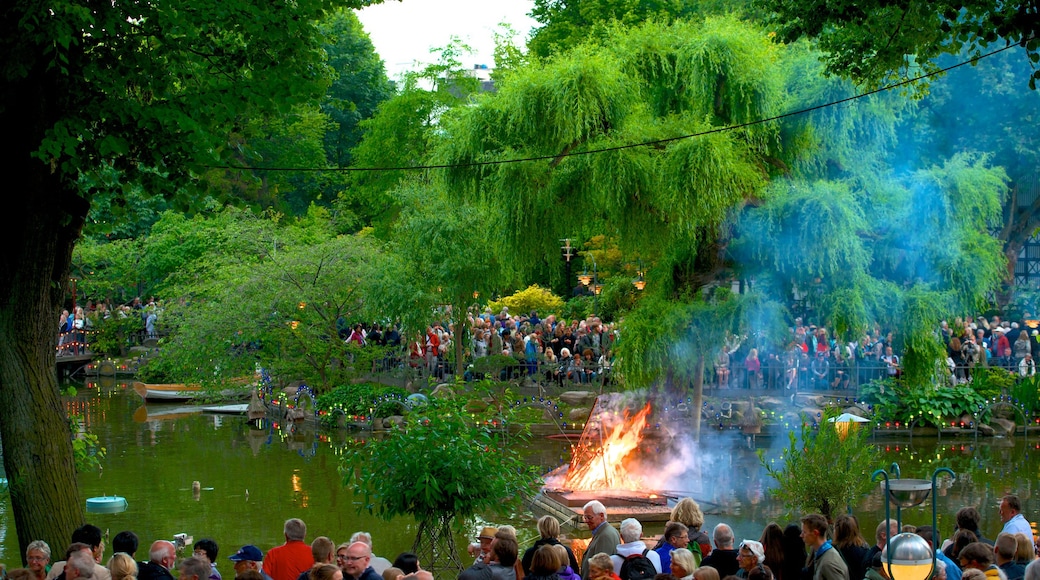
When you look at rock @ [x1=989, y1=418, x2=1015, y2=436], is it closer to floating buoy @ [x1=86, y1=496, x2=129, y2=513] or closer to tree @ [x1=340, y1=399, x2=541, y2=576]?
tree @ [x1=340, y1=399, x2=541, y2=576]

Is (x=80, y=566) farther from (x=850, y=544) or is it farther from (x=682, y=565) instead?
(x=850, y=544)

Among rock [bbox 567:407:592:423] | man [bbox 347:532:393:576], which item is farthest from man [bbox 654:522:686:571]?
rock [bbox 567:407:592:423]

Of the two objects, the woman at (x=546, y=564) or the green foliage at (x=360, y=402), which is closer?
the woman at (x=546, y=564)

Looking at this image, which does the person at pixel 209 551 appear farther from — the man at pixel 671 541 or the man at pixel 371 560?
the man at pixel 671 541

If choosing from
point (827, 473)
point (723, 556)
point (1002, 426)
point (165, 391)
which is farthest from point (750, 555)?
point (165, 391)

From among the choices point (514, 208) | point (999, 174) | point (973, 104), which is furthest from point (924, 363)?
point (973, 104)

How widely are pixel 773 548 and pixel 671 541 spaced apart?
31.5 inches

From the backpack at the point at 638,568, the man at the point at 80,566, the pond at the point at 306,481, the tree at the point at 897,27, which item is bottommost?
the pond at the point at 306,481

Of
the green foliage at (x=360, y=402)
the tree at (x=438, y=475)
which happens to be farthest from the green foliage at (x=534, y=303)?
the tree at (x=438, y=475)

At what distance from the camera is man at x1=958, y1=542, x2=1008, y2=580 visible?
8.42 metres

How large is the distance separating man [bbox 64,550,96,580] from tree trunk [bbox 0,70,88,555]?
2.59 m

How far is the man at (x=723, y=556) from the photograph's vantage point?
9273 mm

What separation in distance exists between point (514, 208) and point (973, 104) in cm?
1953

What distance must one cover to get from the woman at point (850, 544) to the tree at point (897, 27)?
4.27m
